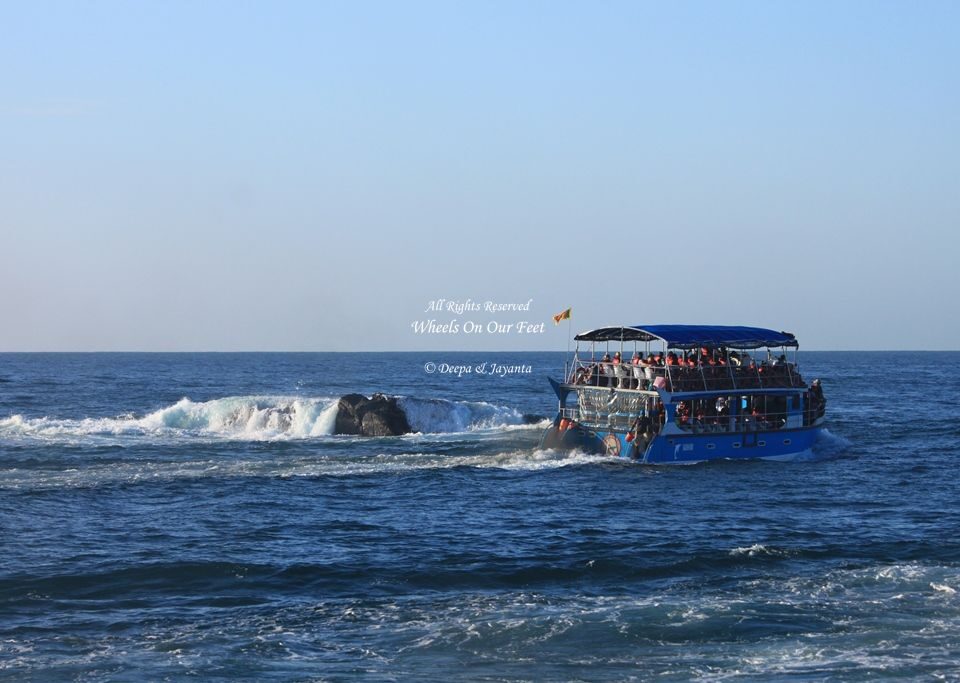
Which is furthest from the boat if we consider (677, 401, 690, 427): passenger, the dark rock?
the dark rock

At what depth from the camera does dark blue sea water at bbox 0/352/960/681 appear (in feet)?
67.5

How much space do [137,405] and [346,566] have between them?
204 ft

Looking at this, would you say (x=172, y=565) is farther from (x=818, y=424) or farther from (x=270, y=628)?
(x=818, y=424)

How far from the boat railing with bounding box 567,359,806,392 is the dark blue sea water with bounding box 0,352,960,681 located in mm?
3322

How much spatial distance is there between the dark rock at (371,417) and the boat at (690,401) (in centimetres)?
1404

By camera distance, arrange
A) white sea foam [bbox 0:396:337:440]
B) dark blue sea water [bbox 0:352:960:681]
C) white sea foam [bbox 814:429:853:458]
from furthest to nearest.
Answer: white sea foam [bbox 0:396:337:440] < white sea foam [bbox 814:429:853:458] < dark blue sea water [bbox 0:352:960:681]

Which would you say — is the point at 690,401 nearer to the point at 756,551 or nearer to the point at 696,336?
the point at 696,336

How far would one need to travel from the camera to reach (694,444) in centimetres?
4569

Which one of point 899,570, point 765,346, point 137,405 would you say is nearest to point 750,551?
point 899,570

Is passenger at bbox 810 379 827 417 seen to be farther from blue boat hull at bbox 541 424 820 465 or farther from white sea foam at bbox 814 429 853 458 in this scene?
white sea foam at bbox 814 429 853 458

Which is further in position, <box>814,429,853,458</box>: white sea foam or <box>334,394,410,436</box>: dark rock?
<box>334,394,410,436</box>: dark rock

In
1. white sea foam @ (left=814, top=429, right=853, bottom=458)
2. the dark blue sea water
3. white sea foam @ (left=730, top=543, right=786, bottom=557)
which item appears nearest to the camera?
the dark blue sea water

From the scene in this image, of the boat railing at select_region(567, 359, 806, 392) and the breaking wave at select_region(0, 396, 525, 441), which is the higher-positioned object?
the boat railing at select_region(567, 359, 806, 392)

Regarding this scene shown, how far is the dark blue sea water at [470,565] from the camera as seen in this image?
20.6 metres
